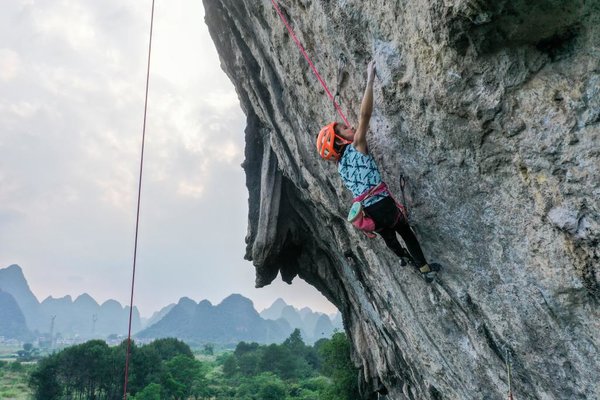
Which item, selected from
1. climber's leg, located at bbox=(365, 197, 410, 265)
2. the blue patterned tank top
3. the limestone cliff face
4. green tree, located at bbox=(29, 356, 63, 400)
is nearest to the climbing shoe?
the limestone cliff face

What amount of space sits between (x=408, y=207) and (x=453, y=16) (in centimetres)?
234

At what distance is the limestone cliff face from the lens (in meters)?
3.67

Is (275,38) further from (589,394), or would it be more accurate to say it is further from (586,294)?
(589,394)

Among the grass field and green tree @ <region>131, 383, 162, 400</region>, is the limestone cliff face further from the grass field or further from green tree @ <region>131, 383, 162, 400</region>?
the grass field

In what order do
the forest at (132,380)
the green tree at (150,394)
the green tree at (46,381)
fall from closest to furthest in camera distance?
the green tree at (150,394)
the green tree at (46,381)
the forest at (132,380)

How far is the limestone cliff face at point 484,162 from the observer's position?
144 inches

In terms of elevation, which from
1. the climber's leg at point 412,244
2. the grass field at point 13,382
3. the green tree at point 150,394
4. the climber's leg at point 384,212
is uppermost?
the grass field at point 13,382

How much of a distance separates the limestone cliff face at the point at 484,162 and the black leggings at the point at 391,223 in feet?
1.40

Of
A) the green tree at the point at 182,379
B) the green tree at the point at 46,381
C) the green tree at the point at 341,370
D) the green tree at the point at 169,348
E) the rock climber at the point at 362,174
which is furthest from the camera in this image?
the green tree at the point at 169,348

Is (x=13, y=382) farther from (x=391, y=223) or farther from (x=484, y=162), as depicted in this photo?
(x=484, y=162)

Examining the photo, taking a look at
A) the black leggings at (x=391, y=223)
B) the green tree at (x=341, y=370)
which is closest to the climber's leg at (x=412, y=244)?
the black leggings at (x=391, y=223)

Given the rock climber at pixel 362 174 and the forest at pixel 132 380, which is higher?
the forest at pixel 132 380

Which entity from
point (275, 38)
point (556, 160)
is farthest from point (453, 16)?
point (275, 38)

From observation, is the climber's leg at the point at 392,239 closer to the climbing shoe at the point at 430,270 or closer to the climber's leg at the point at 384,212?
the climber's leg at the point at 384,212
